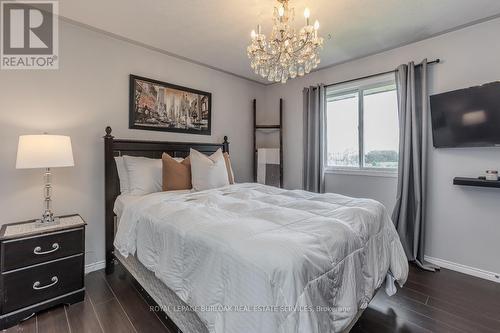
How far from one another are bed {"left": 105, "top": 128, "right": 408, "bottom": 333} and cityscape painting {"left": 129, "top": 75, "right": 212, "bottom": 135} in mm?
1243

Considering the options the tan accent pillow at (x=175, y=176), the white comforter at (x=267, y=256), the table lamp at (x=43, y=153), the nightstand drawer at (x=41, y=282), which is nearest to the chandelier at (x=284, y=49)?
the white comforter at (x=267, y=256)

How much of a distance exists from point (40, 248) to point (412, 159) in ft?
12.6

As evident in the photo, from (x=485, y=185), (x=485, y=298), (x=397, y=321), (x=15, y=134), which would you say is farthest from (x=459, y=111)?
(x=15, y=134)

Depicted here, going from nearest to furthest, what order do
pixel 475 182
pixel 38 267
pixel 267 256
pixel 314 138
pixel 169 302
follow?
pixel 267 256 < pixel 169 302 < pixel 38 267 < pixel 475 182 < pixel 314 138

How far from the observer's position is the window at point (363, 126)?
10.4 feet

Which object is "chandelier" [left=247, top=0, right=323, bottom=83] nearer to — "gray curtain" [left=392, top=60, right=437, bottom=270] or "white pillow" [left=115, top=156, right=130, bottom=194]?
"gray curtain" [left=392, top=60, right=437, bottom=270]

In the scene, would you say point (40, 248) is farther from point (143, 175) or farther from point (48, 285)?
point (143, 175)

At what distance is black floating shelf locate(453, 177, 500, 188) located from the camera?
2.29 metres

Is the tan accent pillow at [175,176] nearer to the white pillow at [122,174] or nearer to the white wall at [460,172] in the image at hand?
the white pillow at [122,174]

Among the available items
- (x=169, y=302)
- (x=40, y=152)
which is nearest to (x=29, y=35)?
(x=40, y=152)

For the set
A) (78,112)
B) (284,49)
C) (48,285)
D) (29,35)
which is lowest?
(48,285)

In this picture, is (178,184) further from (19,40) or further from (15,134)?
(19,40)

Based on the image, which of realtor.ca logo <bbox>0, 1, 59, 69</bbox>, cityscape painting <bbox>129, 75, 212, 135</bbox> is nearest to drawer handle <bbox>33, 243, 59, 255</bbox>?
cityscape painting <bbox>129, 75, 212, 135</bbox>

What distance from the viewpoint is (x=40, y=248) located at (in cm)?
192
